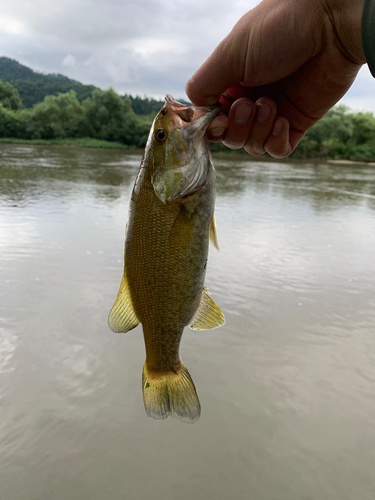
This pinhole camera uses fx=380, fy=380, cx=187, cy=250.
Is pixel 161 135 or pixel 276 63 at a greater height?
pixel 276 63

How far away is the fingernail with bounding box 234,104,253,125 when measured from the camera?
2604 mm

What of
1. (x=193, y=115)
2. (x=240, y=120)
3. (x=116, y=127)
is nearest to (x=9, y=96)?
(x=116, y=127)

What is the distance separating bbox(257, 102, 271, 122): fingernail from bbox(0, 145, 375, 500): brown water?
2.65 m

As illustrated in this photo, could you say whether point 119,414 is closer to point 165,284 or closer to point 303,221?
point 165,284

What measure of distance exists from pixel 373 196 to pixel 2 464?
18.6m

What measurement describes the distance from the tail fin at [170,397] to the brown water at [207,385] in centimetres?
126

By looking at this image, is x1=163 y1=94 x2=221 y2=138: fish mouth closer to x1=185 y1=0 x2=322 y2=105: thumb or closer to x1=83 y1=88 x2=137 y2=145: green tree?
x1=185 y1=0 x2=322 y2=105: thumb

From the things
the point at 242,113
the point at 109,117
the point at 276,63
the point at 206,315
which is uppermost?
the point at 109,117

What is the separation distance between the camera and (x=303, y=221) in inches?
450

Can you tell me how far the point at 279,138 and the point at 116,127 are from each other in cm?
7524

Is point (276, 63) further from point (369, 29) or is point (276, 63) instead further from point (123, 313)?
point (123, 313)

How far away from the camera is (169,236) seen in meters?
1.82

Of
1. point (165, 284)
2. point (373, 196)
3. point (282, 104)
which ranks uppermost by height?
point (282, 104)

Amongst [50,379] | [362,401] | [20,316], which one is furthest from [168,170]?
[20,316]
